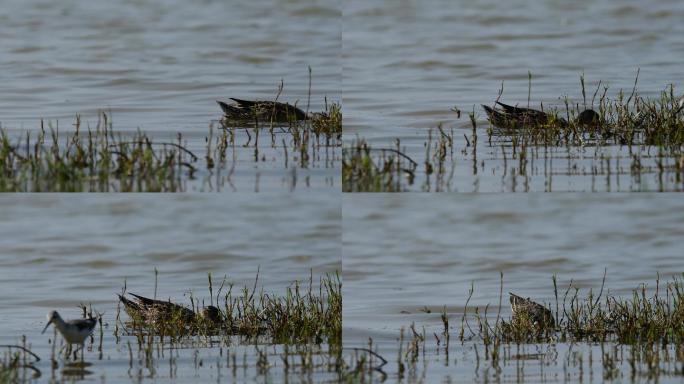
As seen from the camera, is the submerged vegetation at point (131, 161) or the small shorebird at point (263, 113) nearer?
the submerged vegetation at point (131, 161)

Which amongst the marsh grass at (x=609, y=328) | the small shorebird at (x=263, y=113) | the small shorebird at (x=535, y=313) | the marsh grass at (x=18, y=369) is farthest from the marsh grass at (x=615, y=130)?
the marsh grass at (x=18, y=369)

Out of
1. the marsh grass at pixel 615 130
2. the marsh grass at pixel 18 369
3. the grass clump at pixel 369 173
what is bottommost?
the marsh grass at pixel 18 369

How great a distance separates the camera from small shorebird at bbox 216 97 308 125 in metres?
12.7

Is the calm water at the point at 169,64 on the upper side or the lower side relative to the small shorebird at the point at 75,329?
upper

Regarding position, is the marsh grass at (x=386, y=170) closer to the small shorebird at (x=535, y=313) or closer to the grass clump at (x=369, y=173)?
the grass clump at (x=369, y=173)

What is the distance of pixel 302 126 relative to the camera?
39.9ft

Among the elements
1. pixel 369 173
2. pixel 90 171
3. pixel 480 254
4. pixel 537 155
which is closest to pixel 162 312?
pixel 90 171

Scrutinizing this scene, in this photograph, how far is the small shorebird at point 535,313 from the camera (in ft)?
34.3

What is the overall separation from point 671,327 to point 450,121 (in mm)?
3917

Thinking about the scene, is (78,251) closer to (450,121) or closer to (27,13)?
(450,121)

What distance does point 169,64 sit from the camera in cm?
1838

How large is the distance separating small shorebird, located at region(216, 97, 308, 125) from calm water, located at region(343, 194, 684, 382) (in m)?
1.96

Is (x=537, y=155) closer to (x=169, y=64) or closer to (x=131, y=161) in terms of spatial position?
(x=131, y=161)

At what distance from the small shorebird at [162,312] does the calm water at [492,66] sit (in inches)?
88.9
